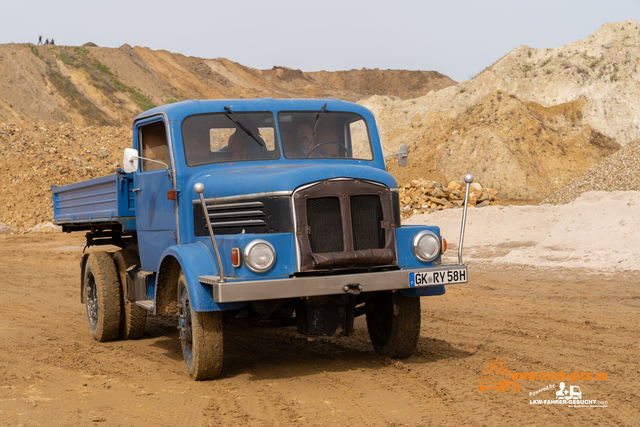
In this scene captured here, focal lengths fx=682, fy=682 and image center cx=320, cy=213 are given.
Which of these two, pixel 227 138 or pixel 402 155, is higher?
pixel 227 138

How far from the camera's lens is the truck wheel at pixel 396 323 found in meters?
6.69

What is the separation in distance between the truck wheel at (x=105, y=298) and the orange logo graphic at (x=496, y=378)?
461 cm

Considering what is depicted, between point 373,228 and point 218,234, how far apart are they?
1.43 m

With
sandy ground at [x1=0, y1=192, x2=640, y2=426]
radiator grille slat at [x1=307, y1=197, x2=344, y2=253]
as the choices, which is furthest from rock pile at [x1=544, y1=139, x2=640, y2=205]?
radiator grille slat at [x1=307, y1=197, x2=344, y2=253]

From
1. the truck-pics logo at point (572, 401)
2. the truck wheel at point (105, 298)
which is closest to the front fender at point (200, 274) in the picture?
the truck-pics logo at point (572, 401)

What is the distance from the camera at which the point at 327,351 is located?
7441 mm

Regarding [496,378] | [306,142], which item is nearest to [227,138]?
[306,142]

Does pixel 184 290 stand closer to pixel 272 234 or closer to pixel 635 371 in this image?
pixel 272 234

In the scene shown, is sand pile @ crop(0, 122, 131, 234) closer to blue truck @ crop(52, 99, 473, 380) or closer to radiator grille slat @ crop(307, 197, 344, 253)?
blue truck @ crop(52, 99, 473, 380)

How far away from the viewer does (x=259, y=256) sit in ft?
18.6

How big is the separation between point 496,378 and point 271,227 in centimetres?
239

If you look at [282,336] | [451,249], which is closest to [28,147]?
[451,249]

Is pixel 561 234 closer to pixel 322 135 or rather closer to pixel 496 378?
pixel 322 135

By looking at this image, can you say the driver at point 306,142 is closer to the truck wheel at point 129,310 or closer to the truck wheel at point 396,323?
the truck wheel at point 396,323
